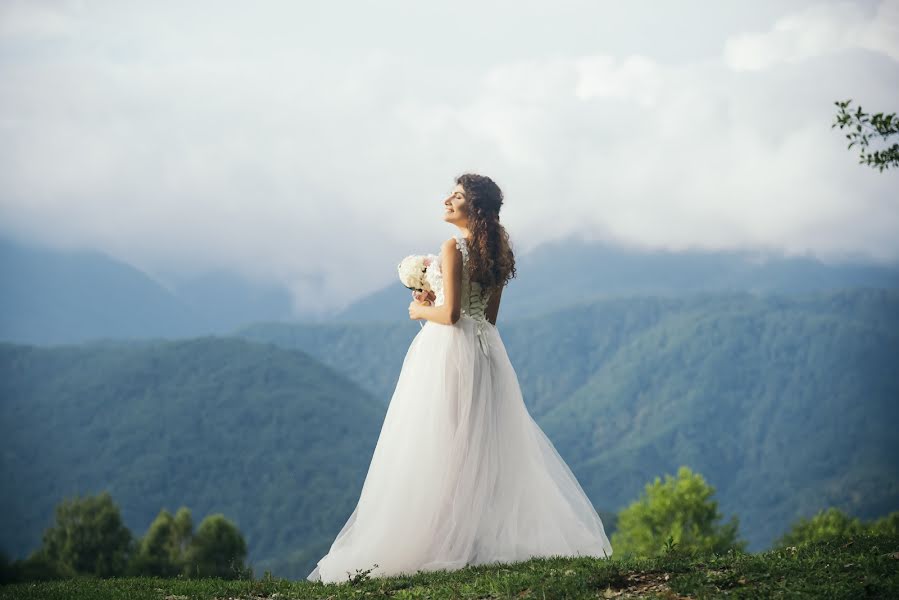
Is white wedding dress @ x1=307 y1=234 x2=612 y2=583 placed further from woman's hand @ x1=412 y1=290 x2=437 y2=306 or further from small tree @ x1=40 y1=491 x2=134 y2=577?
small tree @ x1=40 y1=491 x2=134 y2=577

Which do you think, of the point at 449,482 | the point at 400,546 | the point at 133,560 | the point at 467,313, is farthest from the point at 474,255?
the point at 133,560

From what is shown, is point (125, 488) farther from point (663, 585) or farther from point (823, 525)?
point (663, 585)

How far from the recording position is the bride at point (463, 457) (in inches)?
407

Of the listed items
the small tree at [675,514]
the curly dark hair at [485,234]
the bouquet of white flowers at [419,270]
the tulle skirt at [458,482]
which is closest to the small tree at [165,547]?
the small tree at [675,514]

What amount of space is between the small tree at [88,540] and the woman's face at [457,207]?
8460 centimetres

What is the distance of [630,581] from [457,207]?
4.37 metres

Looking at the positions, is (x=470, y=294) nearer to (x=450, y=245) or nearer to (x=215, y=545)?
(x=450, y=245)

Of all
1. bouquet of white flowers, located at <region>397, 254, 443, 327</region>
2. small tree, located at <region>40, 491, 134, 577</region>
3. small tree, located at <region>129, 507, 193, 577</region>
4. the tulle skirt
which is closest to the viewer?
the tulle skirt

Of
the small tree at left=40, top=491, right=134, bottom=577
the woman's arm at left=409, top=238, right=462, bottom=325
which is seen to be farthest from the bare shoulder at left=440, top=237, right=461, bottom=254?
the small tree at left=40, top=491, right=134, bottom=577

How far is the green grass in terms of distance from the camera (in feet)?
25.6

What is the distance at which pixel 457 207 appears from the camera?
10.8m

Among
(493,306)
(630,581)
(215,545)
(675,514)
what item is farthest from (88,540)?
(630,581)

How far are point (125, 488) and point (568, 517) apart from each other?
19188cm

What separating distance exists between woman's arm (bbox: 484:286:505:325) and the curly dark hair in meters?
0.20
